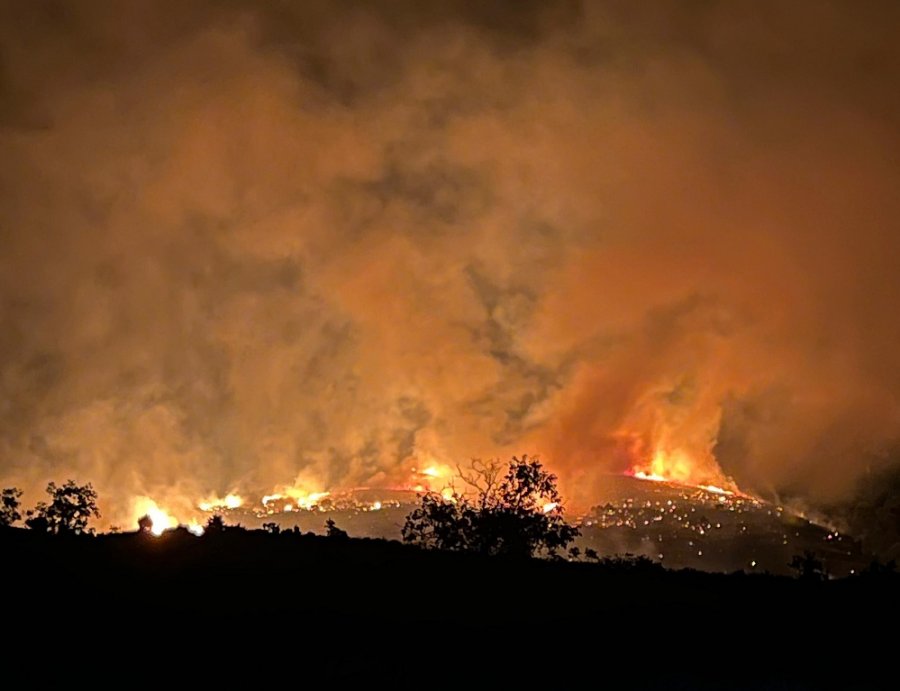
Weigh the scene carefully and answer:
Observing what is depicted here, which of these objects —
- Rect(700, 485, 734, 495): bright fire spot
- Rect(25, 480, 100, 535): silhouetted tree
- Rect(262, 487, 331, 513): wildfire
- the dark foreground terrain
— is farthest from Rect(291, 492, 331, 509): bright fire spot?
Rect(700, 485, 734, 495): bright fire spot

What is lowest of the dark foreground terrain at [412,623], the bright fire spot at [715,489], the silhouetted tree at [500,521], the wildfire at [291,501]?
the dark foreground terrain at [412,623]

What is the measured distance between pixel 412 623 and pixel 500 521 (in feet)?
43.1

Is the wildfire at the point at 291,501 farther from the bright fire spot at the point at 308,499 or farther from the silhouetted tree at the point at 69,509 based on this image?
the silhouetted tree at the point at 69,509

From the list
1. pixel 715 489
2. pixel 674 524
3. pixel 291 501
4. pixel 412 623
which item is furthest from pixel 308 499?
pixel 715 489

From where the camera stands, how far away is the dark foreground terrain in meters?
10.8

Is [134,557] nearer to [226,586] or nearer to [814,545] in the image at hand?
[226,586]

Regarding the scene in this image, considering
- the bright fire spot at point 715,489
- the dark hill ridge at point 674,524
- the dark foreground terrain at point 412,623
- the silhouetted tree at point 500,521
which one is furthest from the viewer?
the bright fire spot at point 715,489

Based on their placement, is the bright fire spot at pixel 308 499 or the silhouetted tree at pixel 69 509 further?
the bright fire spot at pixel 308 499

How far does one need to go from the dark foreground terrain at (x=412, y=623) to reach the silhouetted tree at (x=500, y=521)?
8525mm

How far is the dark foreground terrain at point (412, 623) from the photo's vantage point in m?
10.8

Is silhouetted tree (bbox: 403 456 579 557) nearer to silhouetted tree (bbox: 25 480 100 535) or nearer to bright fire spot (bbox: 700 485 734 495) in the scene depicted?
silhouetted tree (bbox: 25 480 100 535)

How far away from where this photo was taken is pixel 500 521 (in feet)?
82.8

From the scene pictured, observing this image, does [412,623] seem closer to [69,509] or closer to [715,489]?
[69,509]

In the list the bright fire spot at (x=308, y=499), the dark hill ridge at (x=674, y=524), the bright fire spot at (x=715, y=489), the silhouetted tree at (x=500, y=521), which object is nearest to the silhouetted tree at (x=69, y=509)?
the silhouetted tree at (x=500, y=521)
